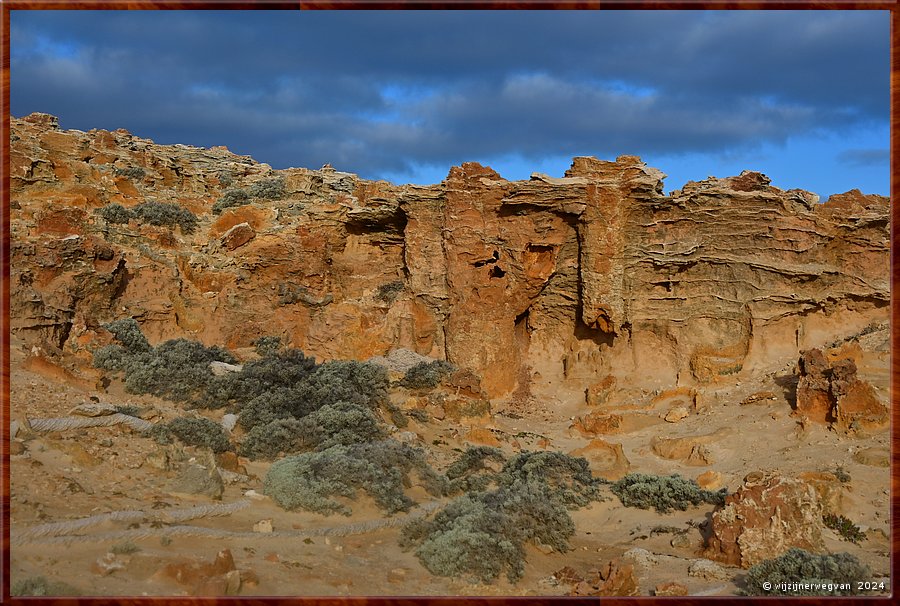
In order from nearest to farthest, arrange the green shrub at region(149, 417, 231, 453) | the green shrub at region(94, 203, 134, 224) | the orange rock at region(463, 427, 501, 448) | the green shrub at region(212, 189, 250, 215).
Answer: the green shrub at region(149, 417, 231, 453) < the orange rock at region(463, 427, 501, 448) < the green shrub at region(94, 203, 134, 224) < the green shrub at region(212, 189, 250, 215)

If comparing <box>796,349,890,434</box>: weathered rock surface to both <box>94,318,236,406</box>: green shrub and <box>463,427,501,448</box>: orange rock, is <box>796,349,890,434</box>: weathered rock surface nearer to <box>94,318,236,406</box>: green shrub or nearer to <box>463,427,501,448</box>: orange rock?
<box>463,427,501,448</box>: orange rock

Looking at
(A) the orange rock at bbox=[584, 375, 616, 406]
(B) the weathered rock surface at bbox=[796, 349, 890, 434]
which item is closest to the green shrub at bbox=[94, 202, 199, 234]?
(A) the orange rock at bbox=[584, 375, 616, 406]

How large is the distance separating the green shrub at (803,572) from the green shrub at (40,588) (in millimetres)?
5916

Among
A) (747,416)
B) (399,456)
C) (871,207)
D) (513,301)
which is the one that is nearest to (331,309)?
(513,301)

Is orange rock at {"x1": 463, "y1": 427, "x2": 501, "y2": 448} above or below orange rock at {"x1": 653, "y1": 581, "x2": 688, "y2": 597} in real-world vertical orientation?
above

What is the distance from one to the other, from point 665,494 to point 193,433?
696 centimetres

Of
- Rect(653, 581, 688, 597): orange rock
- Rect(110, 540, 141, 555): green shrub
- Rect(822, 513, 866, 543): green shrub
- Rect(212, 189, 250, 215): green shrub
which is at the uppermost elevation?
Rect(212, 189, 250, 215): green shrub

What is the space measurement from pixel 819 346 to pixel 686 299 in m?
3.32

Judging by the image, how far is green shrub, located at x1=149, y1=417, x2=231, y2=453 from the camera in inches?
383

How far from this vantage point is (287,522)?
8.24 m

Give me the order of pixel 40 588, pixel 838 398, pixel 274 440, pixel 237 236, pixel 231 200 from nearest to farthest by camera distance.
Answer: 1. pixel 40 588
2. pixel 274 440
3. pixel 838 398
4. pixel 237 236
5. pixel 231 200

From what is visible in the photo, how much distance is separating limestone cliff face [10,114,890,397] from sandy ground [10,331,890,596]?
15.9 feet

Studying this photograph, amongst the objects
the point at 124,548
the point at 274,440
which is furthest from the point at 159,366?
the point at 124,548

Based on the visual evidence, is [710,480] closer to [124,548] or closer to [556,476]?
[556,476]
